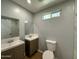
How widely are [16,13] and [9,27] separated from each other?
60 centimetres

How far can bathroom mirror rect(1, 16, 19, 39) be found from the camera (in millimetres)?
1566

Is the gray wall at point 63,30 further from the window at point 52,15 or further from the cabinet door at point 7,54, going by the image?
the cabinet door at point 7,54

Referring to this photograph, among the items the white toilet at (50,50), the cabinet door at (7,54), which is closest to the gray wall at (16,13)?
the cabinet door at (7,54)

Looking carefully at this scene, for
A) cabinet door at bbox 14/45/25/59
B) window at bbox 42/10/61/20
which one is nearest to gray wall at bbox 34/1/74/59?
window at bbox 42/10/61/20

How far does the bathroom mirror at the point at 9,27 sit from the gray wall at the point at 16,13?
5.6 inches

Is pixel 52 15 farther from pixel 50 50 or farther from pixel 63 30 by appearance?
pixel 50 50

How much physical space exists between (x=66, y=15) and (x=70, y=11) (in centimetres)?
16

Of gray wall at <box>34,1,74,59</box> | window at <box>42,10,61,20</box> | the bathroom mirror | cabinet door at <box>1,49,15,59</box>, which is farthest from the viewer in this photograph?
window at <box>42,10,61,20</box>

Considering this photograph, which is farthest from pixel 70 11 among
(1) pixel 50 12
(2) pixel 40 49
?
(2) pixel 40 49

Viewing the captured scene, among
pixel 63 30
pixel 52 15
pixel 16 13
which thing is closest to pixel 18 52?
pixel 16 13

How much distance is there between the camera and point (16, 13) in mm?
1986

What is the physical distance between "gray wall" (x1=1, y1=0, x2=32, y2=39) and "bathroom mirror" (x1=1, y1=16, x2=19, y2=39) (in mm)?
143

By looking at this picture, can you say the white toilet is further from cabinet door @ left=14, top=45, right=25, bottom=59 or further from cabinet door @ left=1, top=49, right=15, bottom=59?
cabinet door @ left=1, top=49, right=15, bottom=59

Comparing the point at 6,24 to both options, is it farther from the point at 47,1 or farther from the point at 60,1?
the point at 60,1
